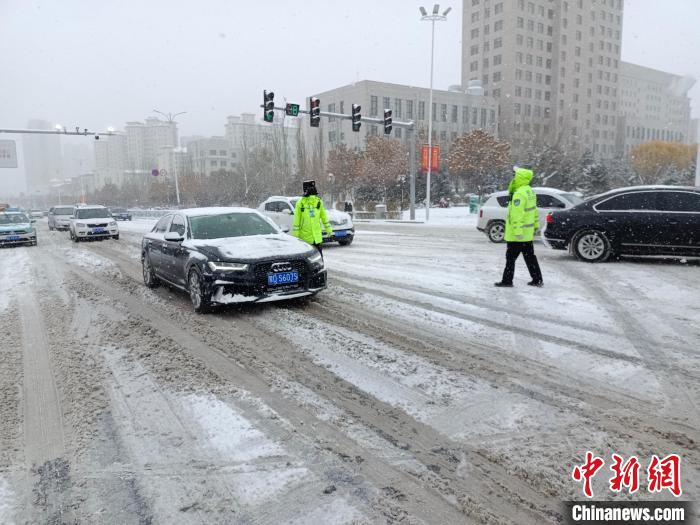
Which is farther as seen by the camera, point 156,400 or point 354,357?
point 354,357

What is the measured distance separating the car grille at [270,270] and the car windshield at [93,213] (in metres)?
18.2

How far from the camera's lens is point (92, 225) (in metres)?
20.6

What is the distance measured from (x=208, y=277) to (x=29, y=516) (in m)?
4.07

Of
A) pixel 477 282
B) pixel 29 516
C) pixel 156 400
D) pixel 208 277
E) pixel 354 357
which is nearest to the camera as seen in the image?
pixel 29 516

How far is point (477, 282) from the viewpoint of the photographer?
845 cm

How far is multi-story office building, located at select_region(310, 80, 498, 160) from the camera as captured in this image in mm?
82938

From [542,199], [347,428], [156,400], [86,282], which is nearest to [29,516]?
[156,400]

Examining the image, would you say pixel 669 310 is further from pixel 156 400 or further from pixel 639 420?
pixel 156 400

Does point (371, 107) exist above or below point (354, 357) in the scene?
above

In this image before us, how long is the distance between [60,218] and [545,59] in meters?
92.7

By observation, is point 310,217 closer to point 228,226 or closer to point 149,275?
point 228,226

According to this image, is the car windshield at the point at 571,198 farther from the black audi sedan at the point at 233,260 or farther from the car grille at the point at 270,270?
the car grille at the point at 270,270

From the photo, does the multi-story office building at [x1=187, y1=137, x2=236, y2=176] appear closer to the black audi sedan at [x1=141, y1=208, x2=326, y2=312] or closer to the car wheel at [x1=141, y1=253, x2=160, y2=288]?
the car wheel at [x1=141, y1=253, x2=160, y2=288]

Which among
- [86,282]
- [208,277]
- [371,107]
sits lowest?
[86,282]
